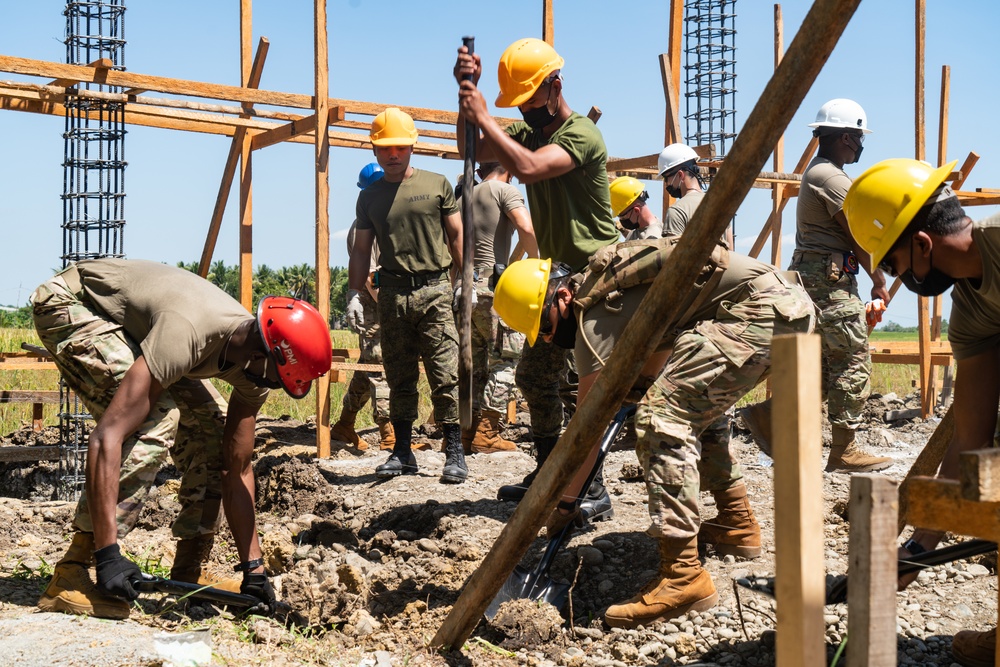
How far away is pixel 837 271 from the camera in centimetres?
616

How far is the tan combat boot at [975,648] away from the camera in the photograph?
3.46m

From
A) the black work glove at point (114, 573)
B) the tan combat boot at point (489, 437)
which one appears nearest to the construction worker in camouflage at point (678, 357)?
the black work glove at point (114, 573)

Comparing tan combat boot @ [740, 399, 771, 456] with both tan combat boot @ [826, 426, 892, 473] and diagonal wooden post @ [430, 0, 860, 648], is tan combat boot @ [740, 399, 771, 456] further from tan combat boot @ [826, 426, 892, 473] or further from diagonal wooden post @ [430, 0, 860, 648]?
diagonal wooden post @ [430, 0, 860, 648]

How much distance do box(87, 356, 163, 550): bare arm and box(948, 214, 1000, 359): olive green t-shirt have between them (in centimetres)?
295

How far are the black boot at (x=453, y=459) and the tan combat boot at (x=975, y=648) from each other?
3.24 m

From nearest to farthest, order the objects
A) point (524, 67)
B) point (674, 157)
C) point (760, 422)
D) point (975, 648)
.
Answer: point (975, 648) → point (524, 67) → point (760, 422) → point (674, 157)

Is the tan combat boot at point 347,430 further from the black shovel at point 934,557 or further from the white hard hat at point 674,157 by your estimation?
the black shovel at point 934,557

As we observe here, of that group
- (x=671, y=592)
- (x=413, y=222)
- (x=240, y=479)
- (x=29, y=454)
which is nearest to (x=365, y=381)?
(x=413, y=222)

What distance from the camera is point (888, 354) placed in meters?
10.3

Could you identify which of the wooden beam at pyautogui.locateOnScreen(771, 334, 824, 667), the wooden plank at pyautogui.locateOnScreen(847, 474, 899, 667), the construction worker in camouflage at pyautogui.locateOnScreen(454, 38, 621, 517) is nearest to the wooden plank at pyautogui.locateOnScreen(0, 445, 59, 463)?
the construction worker in camouflage at pyautogui.locateOnScreen(454, 38, 621, 517)

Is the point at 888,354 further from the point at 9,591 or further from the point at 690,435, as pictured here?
the point at 9,591

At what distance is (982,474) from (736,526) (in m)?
2.91

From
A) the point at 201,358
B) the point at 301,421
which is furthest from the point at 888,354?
the point at 201,358

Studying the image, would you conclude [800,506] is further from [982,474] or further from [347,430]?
[347,430]
